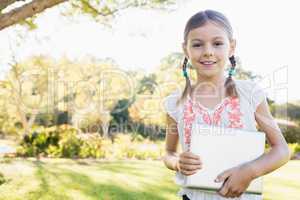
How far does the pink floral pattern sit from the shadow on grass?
169 inches

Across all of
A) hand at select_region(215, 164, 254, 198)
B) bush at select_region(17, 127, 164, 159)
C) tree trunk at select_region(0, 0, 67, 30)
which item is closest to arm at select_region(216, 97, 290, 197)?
hand at select_region(215, 164, 254, 198)

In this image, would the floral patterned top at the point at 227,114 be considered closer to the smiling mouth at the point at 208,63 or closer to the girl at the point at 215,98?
the girl at the point at 215,98

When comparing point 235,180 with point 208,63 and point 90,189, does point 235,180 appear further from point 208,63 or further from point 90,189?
point 90,189

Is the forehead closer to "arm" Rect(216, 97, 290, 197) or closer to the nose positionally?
the nose

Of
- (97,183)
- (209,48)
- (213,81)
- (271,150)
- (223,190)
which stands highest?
(209,48)

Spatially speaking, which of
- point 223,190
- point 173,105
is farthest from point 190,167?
point 173,105

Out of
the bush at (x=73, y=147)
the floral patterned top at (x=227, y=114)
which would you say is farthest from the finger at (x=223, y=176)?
the bush at (x=73, y=147)

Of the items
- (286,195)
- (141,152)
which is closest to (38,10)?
(286,195)

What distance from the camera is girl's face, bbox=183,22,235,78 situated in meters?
1.38

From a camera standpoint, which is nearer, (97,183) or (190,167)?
(190,167)

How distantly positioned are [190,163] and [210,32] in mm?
423

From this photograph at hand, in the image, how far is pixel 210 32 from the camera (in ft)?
4.54

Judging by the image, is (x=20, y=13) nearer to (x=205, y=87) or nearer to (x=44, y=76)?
(x=205, y=87)

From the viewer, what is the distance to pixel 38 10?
451 centimetres
